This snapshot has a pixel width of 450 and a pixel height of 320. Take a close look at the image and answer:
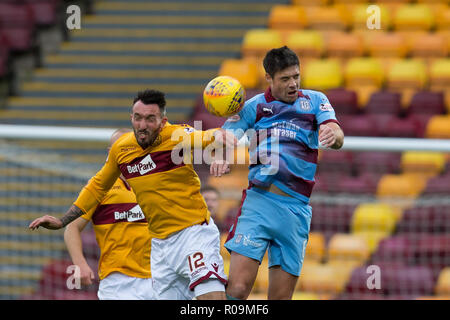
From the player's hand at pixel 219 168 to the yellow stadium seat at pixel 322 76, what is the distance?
620 cm

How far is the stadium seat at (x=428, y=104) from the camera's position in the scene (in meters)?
11.0

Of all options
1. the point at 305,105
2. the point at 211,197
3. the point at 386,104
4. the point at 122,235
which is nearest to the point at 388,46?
the point at 386,104

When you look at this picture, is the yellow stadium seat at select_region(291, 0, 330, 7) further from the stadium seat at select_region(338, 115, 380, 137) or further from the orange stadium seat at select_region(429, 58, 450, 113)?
the stadium seat at select_region(338, 115, 380, 137)

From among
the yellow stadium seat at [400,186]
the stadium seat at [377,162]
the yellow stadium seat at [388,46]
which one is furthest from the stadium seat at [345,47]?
the yellow stadium seat at [400,186]

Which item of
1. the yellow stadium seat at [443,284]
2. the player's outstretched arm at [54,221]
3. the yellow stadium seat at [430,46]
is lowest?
the yellow stadium seat at [443,284]

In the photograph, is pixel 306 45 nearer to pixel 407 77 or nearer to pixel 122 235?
pixel 407 77

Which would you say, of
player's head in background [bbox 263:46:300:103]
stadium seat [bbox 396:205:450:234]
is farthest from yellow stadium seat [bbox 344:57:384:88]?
player's head in background [bbox 263:46:300:103]

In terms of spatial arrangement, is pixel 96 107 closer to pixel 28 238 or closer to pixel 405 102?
pixel 28 238

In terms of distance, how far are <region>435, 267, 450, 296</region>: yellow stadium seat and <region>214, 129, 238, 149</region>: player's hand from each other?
13.6 feet

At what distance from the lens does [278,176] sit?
19.0 feet

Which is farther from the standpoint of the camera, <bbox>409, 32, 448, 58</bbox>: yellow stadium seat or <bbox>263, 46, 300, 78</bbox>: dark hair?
<bbox>409, 32, 448, 58</bbox>: yellow stadium seat

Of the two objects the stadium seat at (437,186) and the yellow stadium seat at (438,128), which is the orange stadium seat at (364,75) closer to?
the yellow stadium seat at (438,128)

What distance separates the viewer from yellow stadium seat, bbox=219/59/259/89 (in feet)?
39.3
